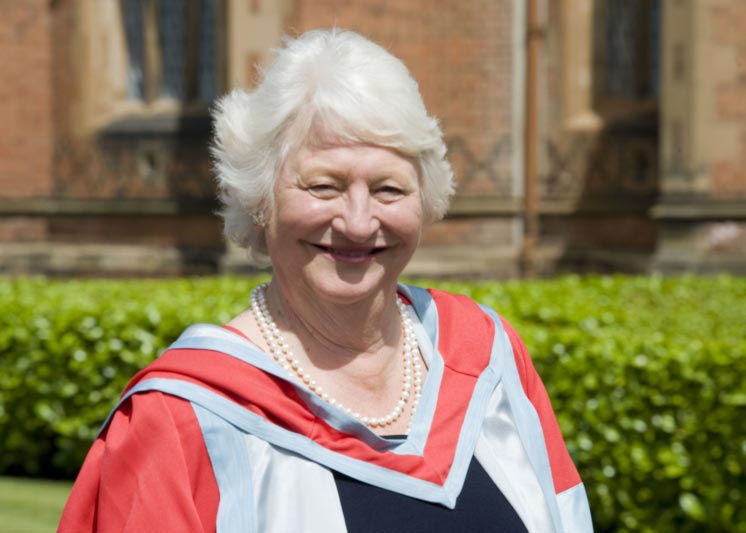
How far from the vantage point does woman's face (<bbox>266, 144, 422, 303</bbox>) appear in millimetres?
2080

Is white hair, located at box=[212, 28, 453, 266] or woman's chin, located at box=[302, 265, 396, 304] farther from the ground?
white hair, located at box=[212, 28, 453, 266]

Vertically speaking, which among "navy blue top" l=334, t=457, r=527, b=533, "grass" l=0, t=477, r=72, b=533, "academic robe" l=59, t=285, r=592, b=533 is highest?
"academic robe" l=59, t=285, r=592, b=533

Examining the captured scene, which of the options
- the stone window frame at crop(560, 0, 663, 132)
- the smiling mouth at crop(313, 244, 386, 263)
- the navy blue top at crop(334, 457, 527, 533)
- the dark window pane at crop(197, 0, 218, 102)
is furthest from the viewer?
the dark window pane at crop(197, 0, 218, 102)

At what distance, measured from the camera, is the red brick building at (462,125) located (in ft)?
34.2

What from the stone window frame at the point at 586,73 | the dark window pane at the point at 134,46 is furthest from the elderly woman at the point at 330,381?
the dark window pane at the point at 134,46

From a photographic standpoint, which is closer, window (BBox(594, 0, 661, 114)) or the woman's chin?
the woman's chin

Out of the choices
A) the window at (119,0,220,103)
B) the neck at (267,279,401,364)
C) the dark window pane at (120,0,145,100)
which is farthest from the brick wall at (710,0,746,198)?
the neck at (267,279,401,364)

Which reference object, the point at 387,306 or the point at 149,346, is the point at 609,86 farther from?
the point at 387,306

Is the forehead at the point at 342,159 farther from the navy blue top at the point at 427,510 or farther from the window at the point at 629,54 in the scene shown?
the window at the point at 629,54

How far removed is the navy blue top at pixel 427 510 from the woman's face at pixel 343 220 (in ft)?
1.27

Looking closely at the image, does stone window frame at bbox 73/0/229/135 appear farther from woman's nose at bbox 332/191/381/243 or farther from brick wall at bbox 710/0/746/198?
woman's nose at bbox 332/191/381/243

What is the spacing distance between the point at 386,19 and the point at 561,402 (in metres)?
6.74

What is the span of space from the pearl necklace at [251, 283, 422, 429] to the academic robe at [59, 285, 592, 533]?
0.04 metres

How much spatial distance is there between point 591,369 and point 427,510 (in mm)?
3213
